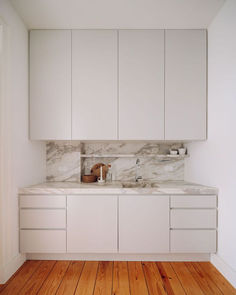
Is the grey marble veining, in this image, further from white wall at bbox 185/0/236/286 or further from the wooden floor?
white wall at bbox 185/0/236/286

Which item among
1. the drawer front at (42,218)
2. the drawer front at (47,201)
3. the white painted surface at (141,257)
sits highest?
the drawer front at (47,201)

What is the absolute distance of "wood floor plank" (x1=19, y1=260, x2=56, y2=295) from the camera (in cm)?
200

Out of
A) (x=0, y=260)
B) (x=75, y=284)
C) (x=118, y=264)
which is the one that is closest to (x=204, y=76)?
(x=118, y=264)

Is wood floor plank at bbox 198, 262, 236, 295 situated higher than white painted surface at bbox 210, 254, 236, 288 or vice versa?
white painted surface at bbox 210, 254, 236, 288

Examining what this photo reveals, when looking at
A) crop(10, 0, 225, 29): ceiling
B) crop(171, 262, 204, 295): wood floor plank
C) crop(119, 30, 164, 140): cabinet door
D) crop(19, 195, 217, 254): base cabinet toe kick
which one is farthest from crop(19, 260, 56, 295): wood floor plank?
crop(10, 0, 225, 29): ceiling

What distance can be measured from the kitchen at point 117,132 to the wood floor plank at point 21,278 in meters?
0.02

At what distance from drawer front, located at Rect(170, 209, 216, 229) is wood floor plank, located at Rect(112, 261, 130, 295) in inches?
26.4

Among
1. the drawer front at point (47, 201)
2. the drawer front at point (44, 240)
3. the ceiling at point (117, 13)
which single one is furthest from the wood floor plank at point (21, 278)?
the ceiling at point (117, 13)

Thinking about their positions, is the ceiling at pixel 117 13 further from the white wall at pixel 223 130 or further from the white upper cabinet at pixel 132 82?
the white wall at pixel 223 130

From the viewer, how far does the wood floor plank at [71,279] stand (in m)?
2.00

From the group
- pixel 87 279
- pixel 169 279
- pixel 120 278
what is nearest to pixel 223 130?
pixel 169 279

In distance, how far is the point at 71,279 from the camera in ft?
7.16

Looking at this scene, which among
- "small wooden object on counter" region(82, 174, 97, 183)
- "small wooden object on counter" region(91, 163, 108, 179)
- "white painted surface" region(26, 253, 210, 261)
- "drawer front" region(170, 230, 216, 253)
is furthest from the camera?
"small wooden object on counter" region(91, 163, 108, 179)

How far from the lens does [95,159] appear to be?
3.25 m
